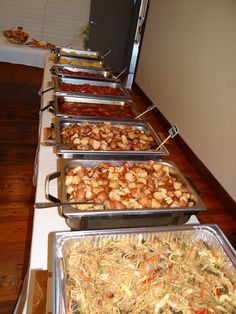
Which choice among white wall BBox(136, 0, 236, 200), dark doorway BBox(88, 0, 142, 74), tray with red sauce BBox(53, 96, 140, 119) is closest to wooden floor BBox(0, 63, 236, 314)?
white wall BBox(136, 0, 236, 200)

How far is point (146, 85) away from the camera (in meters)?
4.14

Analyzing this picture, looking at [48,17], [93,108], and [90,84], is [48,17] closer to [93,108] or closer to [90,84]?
[90,84]

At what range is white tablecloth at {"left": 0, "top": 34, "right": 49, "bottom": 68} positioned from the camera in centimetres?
312

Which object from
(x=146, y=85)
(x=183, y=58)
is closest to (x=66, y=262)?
(x=183, y=58)

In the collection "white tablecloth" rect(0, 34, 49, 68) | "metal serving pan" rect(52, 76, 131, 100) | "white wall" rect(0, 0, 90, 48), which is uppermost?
"white wall" rect(0, 0, 90, 48)

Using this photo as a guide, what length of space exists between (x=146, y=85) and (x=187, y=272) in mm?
3672

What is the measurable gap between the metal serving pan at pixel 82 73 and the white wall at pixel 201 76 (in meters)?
0.90

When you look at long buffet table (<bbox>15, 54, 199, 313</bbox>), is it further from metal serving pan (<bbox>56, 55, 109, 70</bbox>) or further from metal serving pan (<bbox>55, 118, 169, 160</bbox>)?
metal serving pan (<bbox>56, 55, 109, 70</bbox>)

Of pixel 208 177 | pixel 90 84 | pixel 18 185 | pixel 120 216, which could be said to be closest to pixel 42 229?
pixel 120 216

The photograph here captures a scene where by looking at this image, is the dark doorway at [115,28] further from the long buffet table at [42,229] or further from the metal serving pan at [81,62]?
the long buffet table at [42,229]

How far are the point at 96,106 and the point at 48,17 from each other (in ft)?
14.5

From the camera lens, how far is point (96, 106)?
5.64ft

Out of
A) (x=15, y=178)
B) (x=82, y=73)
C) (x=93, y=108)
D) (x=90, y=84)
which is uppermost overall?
(x=82, y=73)

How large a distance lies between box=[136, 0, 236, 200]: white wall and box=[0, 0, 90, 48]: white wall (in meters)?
2.08
